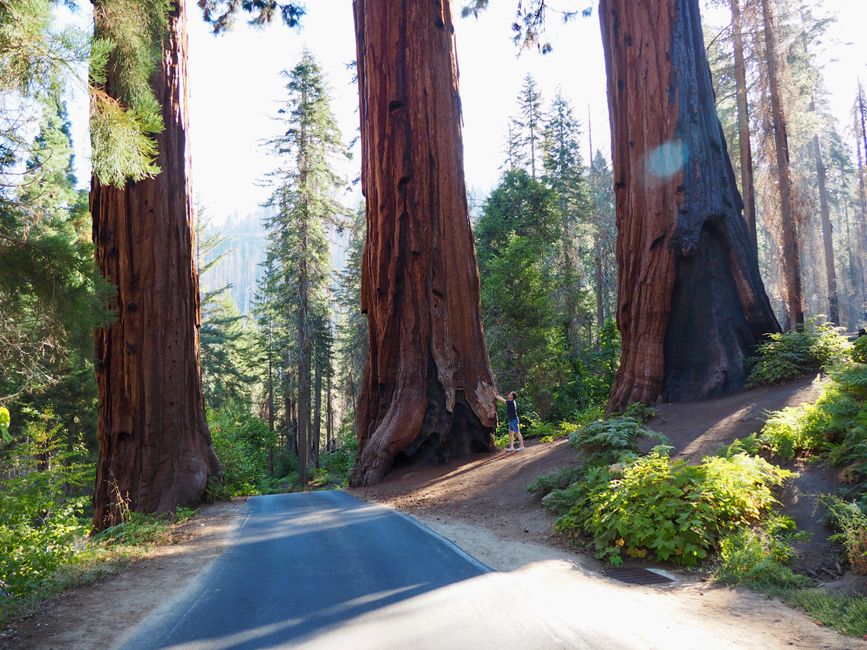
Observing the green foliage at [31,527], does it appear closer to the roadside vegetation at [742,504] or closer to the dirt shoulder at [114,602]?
the dirt shoulder at [114,602]

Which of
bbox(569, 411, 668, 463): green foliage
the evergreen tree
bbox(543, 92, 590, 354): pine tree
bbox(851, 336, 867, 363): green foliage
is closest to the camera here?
bbox(569, 411, 668, 463): green foliage

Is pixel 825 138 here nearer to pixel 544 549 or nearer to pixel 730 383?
pixel 730 383

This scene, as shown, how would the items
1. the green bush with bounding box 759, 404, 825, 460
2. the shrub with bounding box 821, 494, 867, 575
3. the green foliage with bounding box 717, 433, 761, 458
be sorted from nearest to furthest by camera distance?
the shrub with bounding box 821, 494, 867, 575 → the green bush with bounding box 759, 404, 825, 460 → the green foliage with bounding box 717, 433, 761, 458

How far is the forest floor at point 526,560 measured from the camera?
4.20 metres

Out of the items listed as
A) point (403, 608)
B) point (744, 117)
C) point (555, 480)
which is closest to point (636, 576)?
point (403, 608)

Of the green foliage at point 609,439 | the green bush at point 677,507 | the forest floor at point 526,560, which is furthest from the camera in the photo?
the green foliage at point 609,439

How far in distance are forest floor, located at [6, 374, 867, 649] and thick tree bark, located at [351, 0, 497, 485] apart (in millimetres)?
2973

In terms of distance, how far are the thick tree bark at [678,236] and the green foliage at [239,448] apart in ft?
31.4

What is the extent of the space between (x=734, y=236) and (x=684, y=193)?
4.42 ft

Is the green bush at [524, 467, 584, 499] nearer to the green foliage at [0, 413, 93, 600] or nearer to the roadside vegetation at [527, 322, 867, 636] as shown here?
the roadside vegetation at [527, 322, 867, 636]

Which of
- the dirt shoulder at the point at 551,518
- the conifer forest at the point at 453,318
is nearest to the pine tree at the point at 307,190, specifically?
the conifer forest at the point at 453,318

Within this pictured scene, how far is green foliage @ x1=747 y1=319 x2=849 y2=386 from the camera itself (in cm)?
1031

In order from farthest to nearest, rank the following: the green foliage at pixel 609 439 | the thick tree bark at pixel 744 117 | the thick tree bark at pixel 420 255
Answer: the thick tree bark at pixel 744 117, the thick tree bark at pixel 420 255, the green foliage at pixel 609 439

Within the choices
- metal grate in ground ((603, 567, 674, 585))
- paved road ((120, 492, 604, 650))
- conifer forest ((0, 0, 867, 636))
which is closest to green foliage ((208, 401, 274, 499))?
conifer forest ((0, 0, 867, 636))
